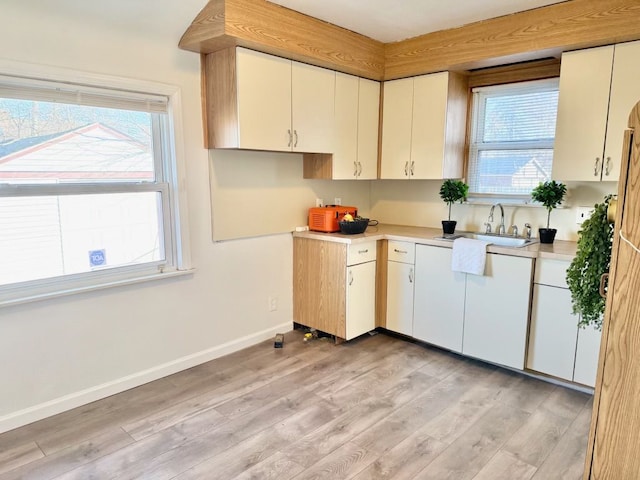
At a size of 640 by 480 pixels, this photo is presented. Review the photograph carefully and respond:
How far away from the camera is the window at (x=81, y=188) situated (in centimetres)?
225

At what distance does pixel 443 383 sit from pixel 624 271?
1.71 meters

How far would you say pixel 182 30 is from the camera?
8.86 feet

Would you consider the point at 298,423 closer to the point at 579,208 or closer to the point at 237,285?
the point at 237,285

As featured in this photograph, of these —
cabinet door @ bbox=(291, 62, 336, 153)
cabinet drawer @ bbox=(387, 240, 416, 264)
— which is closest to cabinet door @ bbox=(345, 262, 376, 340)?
cabinet drawer @ bbox=(387, 240, 416, 264)

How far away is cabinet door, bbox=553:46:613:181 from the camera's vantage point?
2654 mm

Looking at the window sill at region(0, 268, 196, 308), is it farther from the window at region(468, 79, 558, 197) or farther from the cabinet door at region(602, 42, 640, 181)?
the cabinet door at region(602, 42, 640, 181)

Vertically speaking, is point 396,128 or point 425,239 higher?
point 396,128

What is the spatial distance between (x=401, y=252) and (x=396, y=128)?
3.58 feet

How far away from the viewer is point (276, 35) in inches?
109

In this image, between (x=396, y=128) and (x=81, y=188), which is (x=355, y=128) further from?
(x=81, y=188)

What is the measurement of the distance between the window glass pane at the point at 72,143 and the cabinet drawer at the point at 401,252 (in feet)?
6.25

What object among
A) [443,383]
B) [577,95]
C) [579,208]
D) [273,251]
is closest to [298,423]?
[443,383]

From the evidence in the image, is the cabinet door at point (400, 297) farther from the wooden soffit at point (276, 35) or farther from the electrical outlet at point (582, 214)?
the wooden soffit at point (276, 35)

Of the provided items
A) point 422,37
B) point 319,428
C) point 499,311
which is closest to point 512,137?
point 422,37
